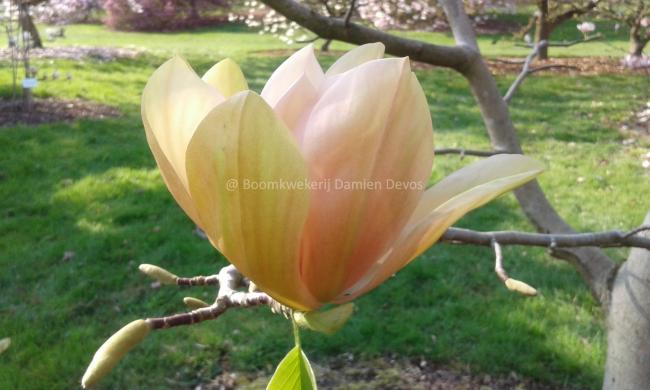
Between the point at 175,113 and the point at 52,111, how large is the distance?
19.5ft

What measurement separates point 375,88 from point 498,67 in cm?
941

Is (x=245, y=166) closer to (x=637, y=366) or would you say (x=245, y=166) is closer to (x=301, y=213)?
(x=301, y=213)

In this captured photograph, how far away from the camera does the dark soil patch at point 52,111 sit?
558 centimetres

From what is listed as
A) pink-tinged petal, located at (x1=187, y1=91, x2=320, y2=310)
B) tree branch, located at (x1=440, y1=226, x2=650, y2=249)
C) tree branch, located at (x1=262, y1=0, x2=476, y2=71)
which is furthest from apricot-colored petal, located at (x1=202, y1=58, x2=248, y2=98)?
tree branch, located at (x1=262, y1=0, x2=476, y2=71)

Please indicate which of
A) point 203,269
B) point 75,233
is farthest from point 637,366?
point 75,233

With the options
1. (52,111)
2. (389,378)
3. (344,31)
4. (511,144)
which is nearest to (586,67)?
(52,111)

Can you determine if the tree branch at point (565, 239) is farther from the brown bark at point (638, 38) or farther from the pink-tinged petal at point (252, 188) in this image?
the brown bark at point (638, 38)

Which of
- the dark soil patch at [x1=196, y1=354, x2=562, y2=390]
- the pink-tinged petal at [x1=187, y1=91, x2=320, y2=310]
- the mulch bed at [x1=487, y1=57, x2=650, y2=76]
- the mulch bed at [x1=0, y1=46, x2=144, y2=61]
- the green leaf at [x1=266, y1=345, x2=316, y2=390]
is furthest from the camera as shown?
the mulch bed at [x1=0, y1=46, x2=144, y2=61]

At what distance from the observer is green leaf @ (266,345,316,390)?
1.57 feet

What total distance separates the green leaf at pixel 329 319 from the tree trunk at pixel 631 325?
3.52 ft

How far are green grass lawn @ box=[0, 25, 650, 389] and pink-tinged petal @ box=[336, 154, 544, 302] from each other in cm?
160

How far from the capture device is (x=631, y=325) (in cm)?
141

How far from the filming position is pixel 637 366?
4.68 ft

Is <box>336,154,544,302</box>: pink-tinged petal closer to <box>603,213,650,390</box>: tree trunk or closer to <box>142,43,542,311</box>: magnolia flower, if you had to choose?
<box>142,43,542,311</box>: magnolia flower
